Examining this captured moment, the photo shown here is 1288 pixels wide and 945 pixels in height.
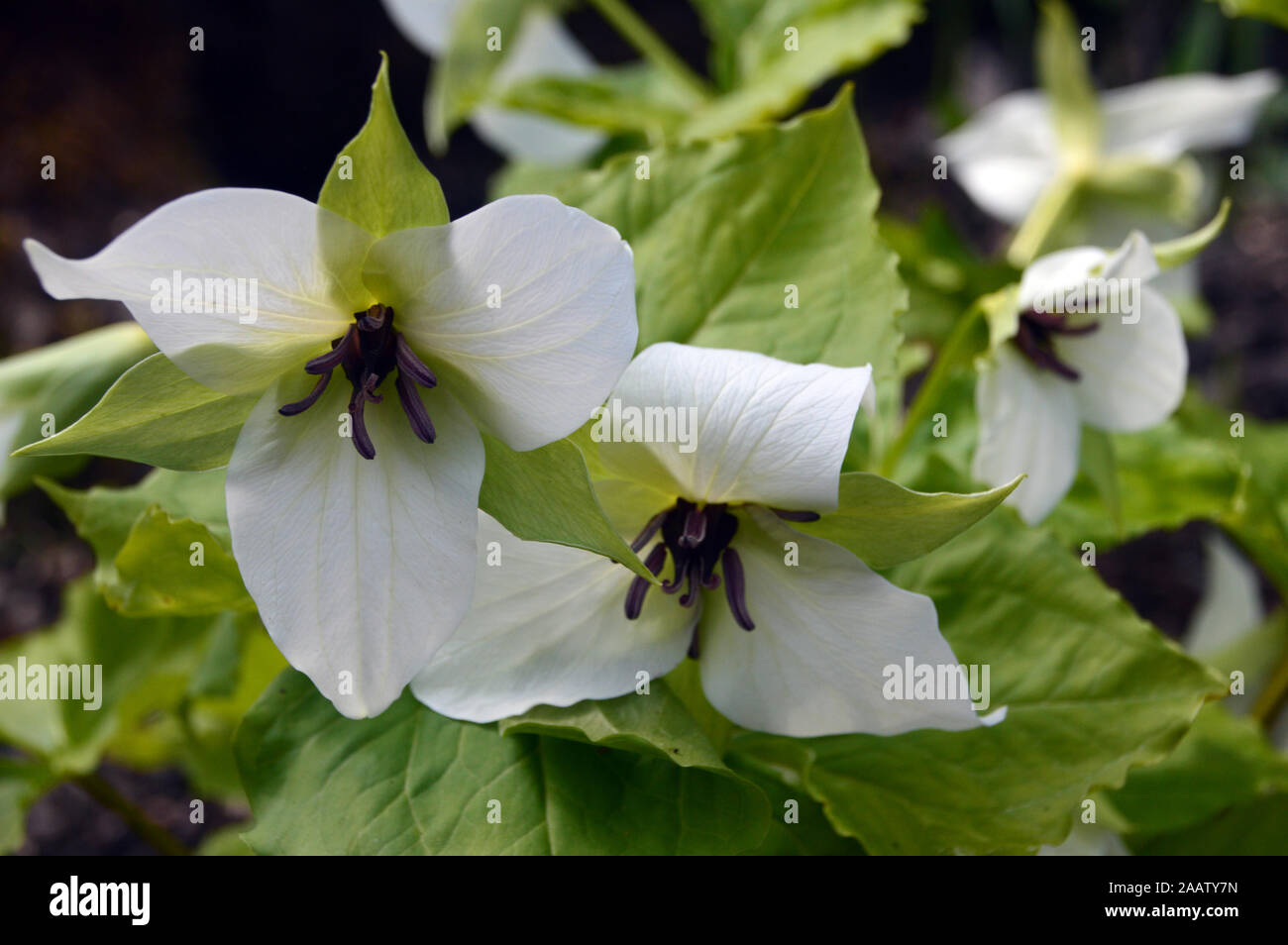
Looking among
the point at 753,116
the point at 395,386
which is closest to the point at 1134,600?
the point at 753,116

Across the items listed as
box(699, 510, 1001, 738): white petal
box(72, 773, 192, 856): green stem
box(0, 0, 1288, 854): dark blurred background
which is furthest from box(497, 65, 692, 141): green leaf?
box(0, 0, 1288, 854): dark blurred background

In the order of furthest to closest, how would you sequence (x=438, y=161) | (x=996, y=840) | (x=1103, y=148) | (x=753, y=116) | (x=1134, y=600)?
1. (x=438, y=161)
2. (x=1134, y=600)
3. (x=1103, y=148)
4. (x=753, y=116)
5. (x=996, y=840)

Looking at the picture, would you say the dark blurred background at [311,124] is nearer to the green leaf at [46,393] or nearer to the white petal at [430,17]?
the white petal at [430,17]

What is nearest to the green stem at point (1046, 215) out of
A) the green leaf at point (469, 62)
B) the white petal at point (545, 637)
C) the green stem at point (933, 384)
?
the green stem at point (933, 384)

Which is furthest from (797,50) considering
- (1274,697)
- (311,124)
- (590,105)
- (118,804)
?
(311,124)

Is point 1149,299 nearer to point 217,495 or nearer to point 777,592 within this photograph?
point 777,592

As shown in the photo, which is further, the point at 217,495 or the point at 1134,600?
the point at 1134,600

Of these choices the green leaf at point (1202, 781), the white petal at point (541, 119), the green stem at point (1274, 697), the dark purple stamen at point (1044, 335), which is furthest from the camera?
the white petal at point (541, 119)
